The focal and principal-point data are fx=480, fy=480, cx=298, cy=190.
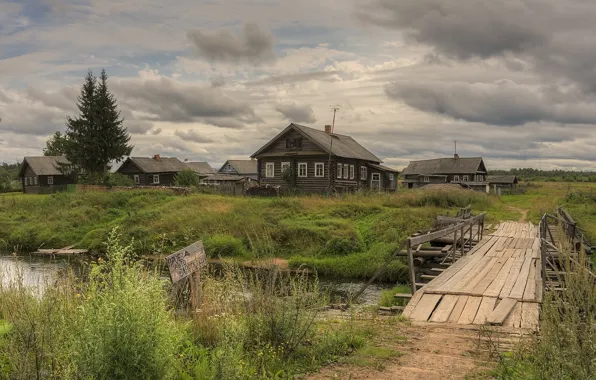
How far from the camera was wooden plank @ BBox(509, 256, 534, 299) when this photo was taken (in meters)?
9.27

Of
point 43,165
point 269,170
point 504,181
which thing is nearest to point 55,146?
point 43,165

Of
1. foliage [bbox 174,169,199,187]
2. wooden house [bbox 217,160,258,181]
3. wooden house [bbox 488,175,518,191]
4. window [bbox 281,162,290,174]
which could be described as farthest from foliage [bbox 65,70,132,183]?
wooden house [bbox 488,175,518,191]

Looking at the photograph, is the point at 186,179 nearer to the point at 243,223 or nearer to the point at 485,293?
the point at 243,223

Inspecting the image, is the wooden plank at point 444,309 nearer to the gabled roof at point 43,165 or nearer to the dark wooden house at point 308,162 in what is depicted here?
the dark wooden house at point 308,162

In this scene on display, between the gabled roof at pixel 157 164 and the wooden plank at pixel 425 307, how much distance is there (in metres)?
53.8

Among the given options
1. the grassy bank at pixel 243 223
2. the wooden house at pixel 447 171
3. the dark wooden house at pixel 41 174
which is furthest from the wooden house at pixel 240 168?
the grassy bank at pixel 243 223

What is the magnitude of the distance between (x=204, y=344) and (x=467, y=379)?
10.6ft

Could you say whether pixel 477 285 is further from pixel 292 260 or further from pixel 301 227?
pixel 301 227

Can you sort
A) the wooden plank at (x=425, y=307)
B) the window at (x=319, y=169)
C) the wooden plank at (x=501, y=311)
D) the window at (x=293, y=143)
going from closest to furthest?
the wooden plank at (x=501, y=311) < the wooden plank at (x=425, y=307) < the window at (x=319, y=169) < the window at (x=293, y=143)

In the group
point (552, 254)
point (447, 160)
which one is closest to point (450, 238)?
point (552, 254)

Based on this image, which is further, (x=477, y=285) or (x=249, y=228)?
(x=249, y=228)

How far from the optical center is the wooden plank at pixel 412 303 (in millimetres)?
8453

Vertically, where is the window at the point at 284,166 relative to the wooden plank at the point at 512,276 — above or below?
above

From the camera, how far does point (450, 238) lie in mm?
16922
